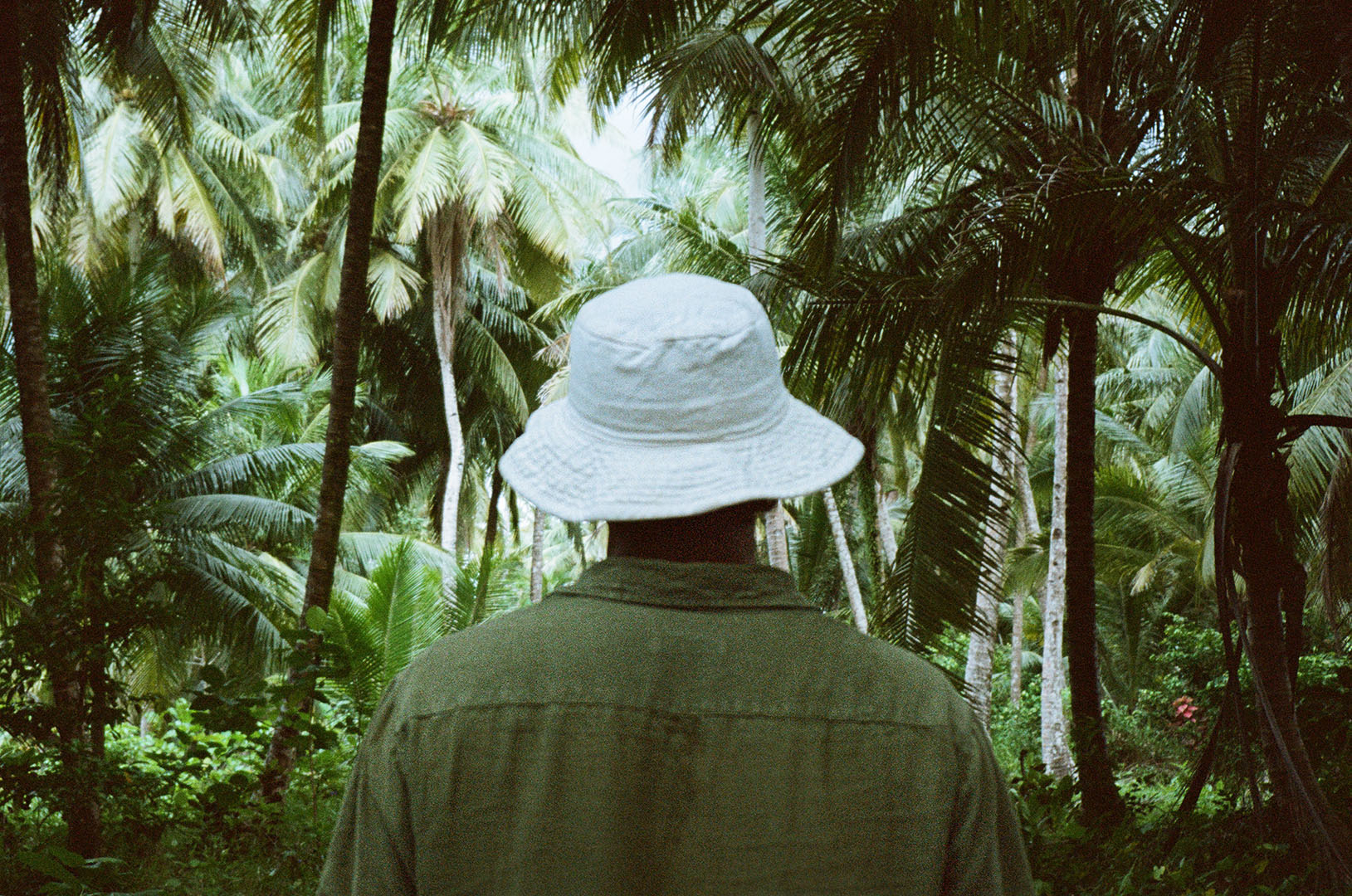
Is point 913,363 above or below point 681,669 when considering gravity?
above

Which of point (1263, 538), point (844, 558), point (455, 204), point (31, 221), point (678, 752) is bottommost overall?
point (844, 558)

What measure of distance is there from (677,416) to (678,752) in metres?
0.38

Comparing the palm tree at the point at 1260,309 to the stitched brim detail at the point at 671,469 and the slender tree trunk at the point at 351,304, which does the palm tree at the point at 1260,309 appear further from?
the stitched brim detail at the point at 671,469

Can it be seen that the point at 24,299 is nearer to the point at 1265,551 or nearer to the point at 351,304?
the point at 351,304

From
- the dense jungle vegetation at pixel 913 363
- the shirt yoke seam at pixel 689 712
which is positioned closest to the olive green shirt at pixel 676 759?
the shirt yoke seam at pixel 689 712

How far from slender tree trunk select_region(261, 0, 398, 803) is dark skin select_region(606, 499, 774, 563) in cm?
508

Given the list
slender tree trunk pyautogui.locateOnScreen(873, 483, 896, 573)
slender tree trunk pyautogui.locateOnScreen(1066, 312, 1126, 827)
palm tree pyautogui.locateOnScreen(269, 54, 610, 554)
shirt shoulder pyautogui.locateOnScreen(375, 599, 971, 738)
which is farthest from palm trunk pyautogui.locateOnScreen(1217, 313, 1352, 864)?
palm tree pyautogui.locateOnScreen(269, 54, 610, 554)

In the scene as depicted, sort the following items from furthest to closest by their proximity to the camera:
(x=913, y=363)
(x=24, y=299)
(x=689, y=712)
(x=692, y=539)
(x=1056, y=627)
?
(x=1056, y=627)
(x=24, y=299)
(x=913, y=363)
(x=692, y=539)
(x=689, y=712)

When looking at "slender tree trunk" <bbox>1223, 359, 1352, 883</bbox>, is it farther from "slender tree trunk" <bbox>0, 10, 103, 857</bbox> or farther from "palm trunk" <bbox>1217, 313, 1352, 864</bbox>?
"slender tree trunk" <bbox>0, 10, 103, 857</bbox>

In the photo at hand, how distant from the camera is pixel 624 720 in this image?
4.20 feet

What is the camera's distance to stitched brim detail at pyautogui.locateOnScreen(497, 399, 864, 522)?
137 cm

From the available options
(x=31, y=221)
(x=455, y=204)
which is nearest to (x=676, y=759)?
(x=31, y=221)

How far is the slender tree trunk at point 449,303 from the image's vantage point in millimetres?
20500

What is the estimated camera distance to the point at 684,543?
1.38 meters
